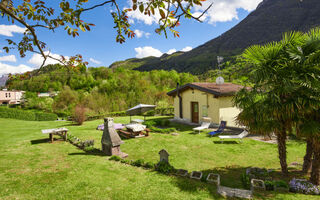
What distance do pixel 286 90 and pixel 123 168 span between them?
5.34 metres

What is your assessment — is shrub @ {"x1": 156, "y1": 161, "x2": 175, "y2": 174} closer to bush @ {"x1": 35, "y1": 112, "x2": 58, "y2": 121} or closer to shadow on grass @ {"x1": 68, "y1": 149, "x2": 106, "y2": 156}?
shadow on grass @ {"x1": 68, "y1": 149, "x2": 106, "y2": 156}

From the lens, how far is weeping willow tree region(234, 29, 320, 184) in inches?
159

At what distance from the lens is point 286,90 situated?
405cm

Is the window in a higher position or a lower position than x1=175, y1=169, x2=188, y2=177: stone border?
higher

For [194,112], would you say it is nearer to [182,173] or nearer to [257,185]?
[182,173]

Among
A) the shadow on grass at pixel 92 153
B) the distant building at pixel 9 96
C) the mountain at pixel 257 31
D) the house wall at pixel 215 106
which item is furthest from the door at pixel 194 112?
the mountain at pixel 257 31

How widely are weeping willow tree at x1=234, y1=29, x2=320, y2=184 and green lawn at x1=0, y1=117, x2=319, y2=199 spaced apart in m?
1.68

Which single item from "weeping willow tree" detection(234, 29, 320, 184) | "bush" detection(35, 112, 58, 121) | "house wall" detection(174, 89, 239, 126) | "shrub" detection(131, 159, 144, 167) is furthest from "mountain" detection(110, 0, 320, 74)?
"weeping willow tree" detection(234, 29, 320, 184)

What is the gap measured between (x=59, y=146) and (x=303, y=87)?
10.2 m

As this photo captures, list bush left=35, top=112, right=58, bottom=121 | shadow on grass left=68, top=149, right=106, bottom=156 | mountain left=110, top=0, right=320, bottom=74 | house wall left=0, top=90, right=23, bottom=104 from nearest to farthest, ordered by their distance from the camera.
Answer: shadow on grass left=68, top=149, right=106, bottom=156
bush left=35, top=112, right=58, bottom=121
house wall left=0, top=90, right=23, bottom=104
mountain left=110, top=0, right=320, bottom=74

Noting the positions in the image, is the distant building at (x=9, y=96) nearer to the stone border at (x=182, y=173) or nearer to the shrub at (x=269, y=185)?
the stone border at (x=182, y=173)

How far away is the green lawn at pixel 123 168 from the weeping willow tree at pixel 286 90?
5.50ft

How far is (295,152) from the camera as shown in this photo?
739 centimetres

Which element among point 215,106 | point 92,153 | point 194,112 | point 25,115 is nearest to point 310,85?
point 92,153
